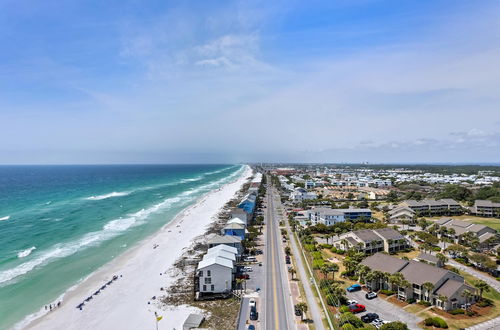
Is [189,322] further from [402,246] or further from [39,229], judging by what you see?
[39,229]

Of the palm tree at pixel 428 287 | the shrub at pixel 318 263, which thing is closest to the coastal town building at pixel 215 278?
the shrub at pixel 318 263

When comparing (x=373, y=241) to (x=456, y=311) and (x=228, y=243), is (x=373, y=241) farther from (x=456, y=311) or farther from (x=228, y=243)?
(x=228, y=243)

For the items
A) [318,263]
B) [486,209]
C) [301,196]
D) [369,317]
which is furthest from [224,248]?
[486,209]

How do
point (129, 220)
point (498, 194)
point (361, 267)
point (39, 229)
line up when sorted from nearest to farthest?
point (361, 267) → point (39, 229) → point (129, 220) → point (498, 194)

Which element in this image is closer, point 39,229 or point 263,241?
point 263,241

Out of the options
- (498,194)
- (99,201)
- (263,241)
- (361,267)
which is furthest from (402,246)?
(99,201)

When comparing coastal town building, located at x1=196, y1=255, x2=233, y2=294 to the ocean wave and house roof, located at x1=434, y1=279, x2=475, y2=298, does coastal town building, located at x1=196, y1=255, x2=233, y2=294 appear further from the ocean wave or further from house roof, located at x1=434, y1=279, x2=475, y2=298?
the ocean wave
